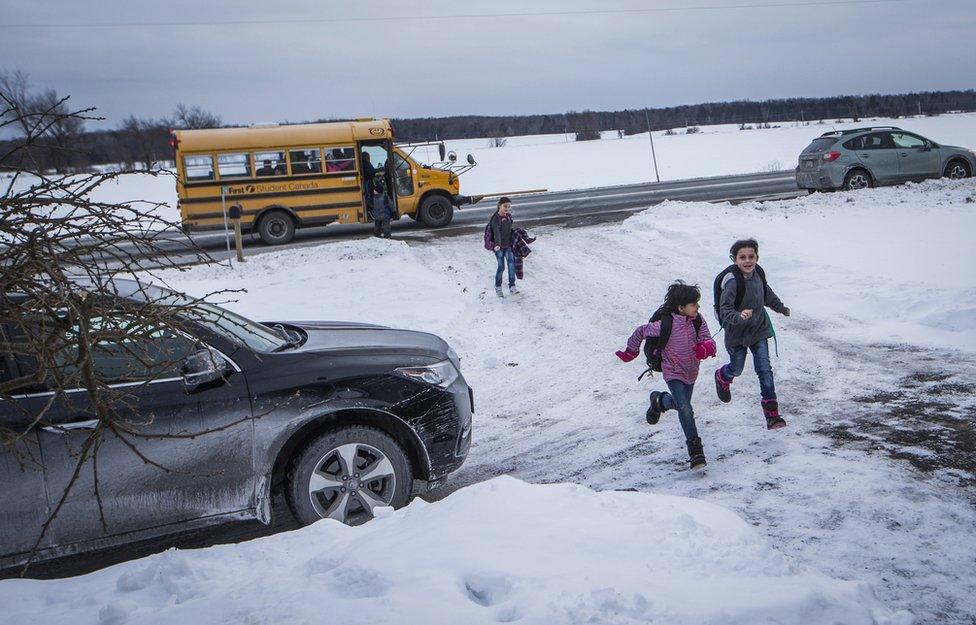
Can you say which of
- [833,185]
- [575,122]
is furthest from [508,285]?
[575,122]

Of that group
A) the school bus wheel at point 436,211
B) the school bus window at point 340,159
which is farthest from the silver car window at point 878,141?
the school bus window at point 340,159

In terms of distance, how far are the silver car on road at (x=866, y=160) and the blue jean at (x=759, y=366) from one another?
15158 millimetres

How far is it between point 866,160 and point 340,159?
13228 mm

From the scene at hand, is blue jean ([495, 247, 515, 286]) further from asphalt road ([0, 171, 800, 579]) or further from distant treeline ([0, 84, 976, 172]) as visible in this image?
distant treeline ([0, 84, 976, 172])

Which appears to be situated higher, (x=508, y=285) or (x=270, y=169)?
(x=270, y=169)

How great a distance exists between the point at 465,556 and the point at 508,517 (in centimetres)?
50

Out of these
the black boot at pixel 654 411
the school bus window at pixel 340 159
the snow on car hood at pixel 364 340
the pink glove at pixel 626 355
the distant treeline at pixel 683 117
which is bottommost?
the black boot at pixel 654 411

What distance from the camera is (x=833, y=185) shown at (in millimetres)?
19781

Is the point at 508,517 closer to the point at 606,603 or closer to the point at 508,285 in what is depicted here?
the point at 606,603

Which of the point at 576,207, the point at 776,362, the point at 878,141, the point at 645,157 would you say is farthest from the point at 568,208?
the point at 645,157

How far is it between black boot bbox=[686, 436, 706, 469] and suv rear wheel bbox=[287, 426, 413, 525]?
2081 millimetres

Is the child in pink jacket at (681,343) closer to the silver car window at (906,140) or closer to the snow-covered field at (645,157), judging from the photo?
the silver car window at (906,140)

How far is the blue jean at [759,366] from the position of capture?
6277 millimetres

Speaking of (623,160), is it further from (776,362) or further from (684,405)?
(684,405)
